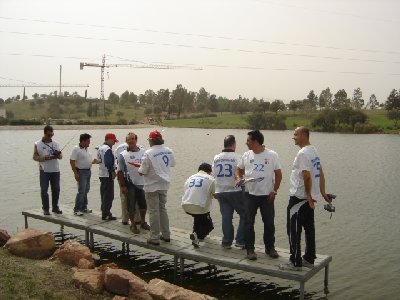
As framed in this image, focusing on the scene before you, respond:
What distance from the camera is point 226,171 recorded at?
8867 mm

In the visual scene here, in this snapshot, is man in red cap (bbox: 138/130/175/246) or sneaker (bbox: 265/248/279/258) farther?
man in red cap (bbox: 138/130/175/246)

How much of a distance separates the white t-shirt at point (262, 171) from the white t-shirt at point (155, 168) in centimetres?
177

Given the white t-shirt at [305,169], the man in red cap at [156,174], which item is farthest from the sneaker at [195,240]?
the white t-shirt at [305,169]

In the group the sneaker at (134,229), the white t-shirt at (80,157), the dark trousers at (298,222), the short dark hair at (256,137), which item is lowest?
the sneaker at (134,229)

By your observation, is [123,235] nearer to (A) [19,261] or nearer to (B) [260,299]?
(A) [19,261]

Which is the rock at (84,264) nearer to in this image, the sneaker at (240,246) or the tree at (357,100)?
the sneaker at (240,246)

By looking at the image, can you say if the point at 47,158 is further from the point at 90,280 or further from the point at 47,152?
the point at 90,280

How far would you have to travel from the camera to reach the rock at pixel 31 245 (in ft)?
31.2

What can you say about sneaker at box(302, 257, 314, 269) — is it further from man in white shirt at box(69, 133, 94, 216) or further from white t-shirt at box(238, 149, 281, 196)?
man in white shirt at box(69, 133, 94, 216)

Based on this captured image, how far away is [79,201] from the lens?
12242 millimetres

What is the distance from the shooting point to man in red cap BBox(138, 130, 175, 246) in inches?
349

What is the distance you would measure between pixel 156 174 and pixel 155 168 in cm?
12

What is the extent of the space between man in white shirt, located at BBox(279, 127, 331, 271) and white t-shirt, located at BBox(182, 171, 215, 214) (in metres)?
1.88

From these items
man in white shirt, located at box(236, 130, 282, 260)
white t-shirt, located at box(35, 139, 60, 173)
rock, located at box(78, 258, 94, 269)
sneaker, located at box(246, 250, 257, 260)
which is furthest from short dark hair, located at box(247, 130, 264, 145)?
white t-shirt, located at box(35, 139, 60, 173)
